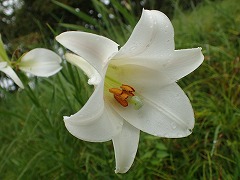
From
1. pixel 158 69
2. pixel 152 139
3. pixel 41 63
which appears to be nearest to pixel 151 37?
pixel 158 69

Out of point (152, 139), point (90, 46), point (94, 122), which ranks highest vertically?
point (90, 46)

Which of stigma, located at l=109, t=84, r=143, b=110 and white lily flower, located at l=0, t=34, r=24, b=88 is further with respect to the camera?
white lily flower, located at l=0, t=34, r=24, b=88

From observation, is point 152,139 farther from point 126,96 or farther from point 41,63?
point 126,96

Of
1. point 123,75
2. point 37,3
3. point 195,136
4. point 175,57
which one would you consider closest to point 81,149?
point 195,136

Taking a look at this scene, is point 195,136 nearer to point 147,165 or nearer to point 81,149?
point 147,165

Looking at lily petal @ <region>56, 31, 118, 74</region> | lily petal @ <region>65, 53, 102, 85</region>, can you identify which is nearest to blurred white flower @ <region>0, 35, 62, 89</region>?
lily petal @ <region>65, 53, 102, 85</region>

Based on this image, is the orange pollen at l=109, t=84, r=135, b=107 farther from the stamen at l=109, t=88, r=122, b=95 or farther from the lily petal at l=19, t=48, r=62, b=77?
the lily petal at l=19, t=48, r=62, b=77

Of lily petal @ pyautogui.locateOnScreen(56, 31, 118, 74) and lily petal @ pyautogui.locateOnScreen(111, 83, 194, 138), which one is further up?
lily petal @ pyautogui.locateOnScreen(56, 31, 118, 74)
